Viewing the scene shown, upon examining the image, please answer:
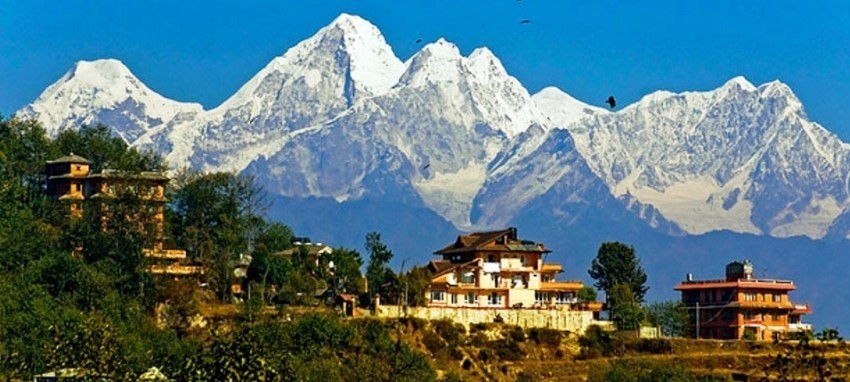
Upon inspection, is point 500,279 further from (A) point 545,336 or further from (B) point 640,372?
(B) point 640,372

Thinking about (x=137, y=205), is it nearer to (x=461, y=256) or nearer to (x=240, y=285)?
(x=240, y=285)

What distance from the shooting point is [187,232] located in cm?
12825

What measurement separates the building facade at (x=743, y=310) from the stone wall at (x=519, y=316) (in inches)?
812

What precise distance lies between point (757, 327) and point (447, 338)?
113 ft

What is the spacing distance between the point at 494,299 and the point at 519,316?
24.9 ft

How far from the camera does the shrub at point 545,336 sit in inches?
4865

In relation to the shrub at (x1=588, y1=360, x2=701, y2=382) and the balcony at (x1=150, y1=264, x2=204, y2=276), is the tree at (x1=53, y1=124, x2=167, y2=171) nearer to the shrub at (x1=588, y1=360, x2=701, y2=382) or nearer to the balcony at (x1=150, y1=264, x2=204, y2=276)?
the balcony at (x1=150, y1=264, x2=204, y2=276)

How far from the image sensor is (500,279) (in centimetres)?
13475

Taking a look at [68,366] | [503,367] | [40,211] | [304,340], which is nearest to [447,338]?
[503,367]

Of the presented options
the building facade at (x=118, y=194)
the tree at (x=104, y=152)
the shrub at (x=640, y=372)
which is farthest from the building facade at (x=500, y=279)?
the tree at (x=104, y=152)

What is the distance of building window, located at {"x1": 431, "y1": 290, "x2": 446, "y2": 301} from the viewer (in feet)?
427

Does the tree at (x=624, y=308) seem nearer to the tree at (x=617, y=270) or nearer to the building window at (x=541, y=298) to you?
the building window at (x=541, y=298)

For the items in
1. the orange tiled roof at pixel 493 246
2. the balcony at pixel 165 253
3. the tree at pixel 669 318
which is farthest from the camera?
the tree at pixel 669 318

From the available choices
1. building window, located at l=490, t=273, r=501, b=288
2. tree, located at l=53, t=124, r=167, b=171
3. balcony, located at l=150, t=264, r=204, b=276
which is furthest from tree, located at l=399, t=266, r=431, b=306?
tree, located at l=53, t=124, r=167, b=171
